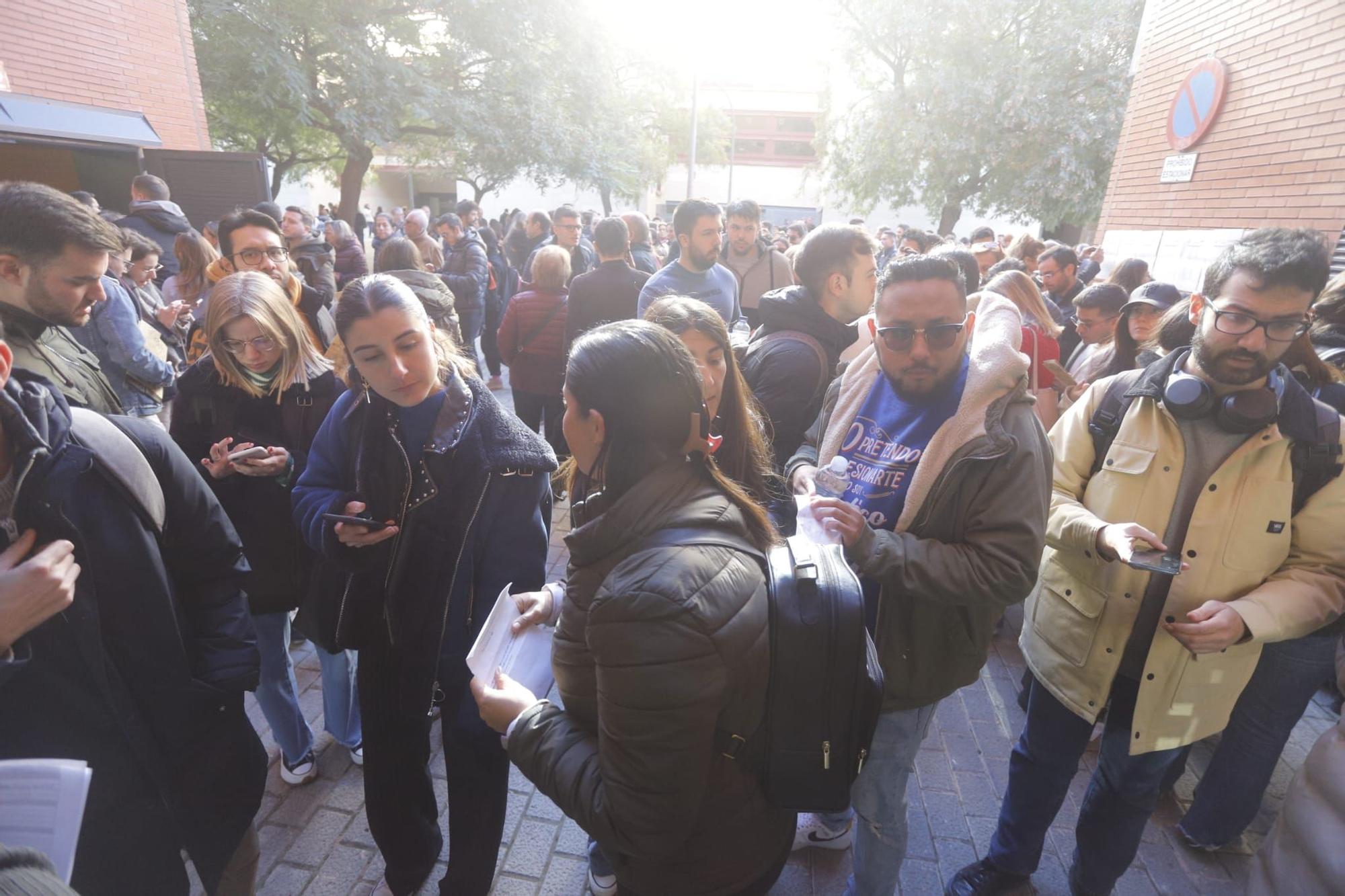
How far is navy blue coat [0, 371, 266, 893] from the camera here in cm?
153

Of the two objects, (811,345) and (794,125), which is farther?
(794,125)

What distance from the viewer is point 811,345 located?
9.13ft

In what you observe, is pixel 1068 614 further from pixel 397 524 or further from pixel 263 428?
pixel 263 428

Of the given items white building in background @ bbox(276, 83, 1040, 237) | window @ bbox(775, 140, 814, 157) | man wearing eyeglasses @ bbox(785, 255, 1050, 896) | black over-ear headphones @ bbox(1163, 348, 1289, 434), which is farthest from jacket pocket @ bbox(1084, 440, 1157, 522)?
window @ bbox(775, 140, 814, 157)

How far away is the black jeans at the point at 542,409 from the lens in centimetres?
573

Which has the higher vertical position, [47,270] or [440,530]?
[47,270]

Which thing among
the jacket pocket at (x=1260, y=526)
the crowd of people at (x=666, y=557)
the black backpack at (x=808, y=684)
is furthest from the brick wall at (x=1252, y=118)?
the black backpack at (x=808, y=684)

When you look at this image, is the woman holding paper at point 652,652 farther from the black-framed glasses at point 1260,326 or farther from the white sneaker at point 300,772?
the white sneaker at point 300,772

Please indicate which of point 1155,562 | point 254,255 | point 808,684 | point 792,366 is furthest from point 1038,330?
point 254,255

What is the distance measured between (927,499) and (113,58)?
13.5 metres

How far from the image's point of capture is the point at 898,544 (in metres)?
1.85

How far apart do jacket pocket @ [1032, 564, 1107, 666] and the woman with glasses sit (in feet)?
8.75

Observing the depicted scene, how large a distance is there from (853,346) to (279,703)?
2908 mm

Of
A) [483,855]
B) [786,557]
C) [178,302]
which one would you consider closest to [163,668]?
[483,855]
